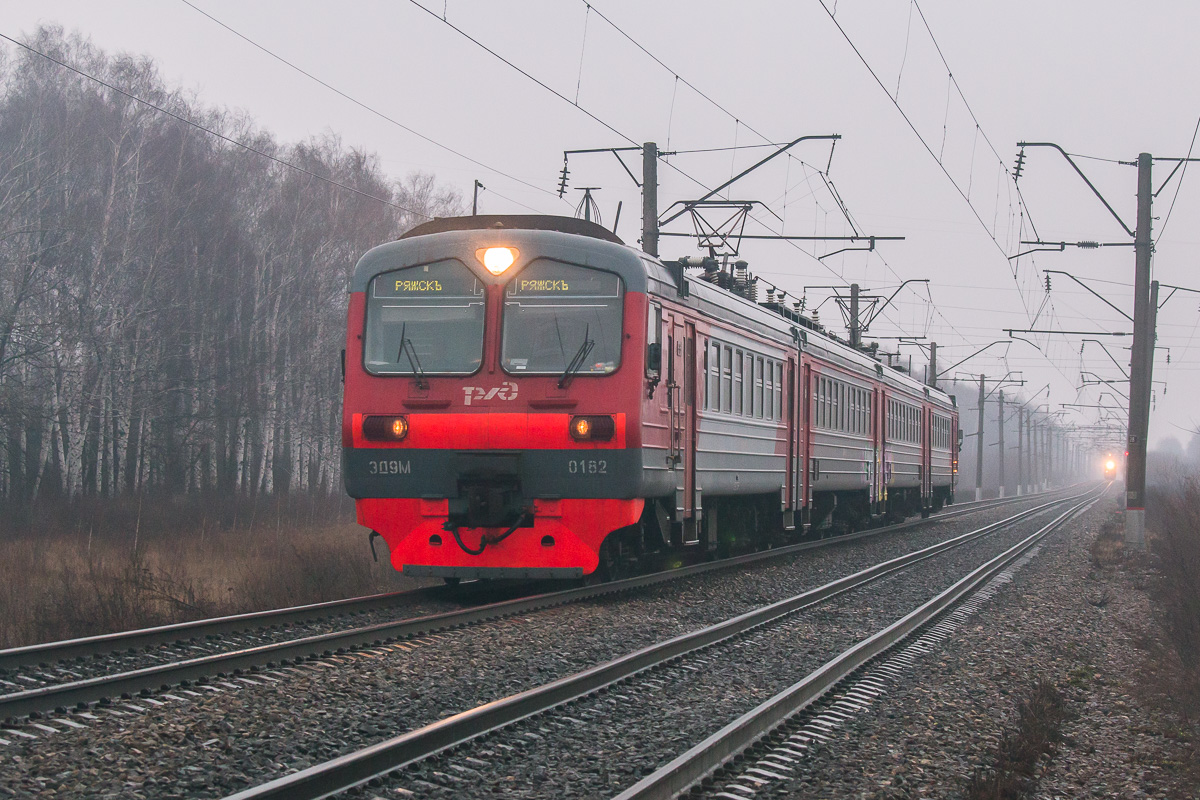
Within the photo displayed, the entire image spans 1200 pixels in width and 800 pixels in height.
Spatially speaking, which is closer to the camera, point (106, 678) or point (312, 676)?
point (106, 678)

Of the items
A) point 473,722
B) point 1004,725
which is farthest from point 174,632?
point 1004,725

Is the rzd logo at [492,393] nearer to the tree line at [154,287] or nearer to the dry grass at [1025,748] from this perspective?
the dry grass at [1025,748]

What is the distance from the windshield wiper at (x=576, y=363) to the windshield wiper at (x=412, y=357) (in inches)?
47.0

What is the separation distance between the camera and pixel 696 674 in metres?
7.85

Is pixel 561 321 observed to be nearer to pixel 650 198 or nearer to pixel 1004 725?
pixel 1004 725

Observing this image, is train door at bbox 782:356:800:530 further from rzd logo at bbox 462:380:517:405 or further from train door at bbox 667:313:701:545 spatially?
rzd logo at bbox 462:380:517:405

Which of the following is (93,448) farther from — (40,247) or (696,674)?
(696,674)

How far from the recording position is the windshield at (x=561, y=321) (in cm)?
1082

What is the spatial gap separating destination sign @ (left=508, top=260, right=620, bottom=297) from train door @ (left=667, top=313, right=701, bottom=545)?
1127 millimetres

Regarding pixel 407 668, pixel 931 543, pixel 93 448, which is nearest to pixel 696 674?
pixel 407 668

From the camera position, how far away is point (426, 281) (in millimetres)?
11180

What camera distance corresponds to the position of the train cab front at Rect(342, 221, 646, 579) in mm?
10680

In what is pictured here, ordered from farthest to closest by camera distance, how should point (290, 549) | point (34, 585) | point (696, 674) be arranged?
1. point (290, 549)
2. point (34, 585)
3. point (696, 674)

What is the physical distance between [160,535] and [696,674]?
416 inches
